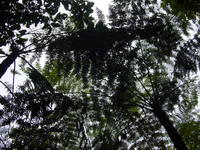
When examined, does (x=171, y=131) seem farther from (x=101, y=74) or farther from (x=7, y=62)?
(x=7, y=62)

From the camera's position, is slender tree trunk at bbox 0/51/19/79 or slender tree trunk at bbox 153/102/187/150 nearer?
slender tree trunk at bbox 0/51/19/79

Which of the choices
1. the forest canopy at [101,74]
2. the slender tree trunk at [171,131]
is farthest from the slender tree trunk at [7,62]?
the slender tree trunk at [171,131]

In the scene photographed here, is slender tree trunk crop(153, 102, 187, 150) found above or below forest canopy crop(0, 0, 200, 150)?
below

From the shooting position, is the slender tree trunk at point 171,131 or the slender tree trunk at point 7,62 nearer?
the slender tree trunk at point 7,62

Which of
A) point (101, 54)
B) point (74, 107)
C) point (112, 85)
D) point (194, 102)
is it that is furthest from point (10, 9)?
point (194, 102)

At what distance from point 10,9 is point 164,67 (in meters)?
5.06

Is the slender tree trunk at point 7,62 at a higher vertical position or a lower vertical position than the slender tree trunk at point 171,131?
higher

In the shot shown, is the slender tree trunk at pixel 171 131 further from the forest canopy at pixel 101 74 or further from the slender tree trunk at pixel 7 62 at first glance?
the slender tree trunk at pixel 7 62

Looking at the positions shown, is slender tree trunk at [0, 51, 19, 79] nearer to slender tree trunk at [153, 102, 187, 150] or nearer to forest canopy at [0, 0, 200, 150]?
forest canopy at [0, 0, 200, 150]

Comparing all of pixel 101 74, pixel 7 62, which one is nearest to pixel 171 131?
pixel 101 74

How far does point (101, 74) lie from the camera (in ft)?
18.5

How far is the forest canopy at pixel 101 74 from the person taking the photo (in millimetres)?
3602

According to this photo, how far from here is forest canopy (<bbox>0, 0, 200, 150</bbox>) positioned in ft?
11.8

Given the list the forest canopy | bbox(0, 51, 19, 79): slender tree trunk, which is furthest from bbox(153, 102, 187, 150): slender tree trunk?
bbox(0, 51, 19, 79): slender tree trunk
